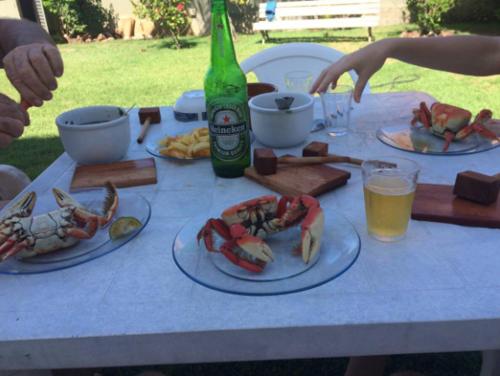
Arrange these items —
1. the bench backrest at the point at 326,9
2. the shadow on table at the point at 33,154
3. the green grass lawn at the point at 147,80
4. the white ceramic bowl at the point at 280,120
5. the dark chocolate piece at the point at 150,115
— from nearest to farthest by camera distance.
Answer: the white ceramic bowl at the point at 280,120, the dark chocolate piece at the point at 150,115, the shadow on table at the point at 33,154, the green grass lawn at the point at 147,80, the bench backrest at the point at 326,9

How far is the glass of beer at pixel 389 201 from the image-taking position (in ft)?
2.67

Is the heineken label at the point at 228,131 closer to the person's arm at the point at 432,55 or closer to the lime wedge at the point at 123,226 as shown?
the lime wedge at the point at 123,226

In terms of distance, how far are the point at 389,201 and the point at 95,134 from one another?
2.54ft

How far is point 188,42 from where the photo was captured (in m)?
8.40

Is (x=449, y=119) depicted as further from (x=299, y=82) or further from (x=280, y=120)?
(x=299, y=82)

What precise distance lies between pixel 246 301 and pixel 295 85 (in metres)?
1.20

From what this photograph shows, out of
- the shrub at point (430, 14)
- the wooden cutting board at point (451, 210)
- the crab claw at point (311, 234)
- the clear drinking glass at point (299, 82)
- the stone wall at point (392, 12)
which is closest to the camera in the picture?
the crab claw at point (311, 234)

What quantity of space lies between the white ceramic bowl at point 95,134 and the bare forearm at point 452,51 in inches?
34.5

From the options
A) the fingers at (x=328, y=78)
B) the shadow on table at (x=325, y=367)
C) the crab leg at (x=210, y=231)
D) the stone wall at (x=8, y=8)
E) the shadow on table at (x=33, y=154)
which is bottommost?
the shadow on table at (x=325, y=367)

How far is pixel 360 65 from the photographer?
1477 mm

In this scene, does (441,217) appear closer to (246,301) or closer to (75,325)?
(246,301)

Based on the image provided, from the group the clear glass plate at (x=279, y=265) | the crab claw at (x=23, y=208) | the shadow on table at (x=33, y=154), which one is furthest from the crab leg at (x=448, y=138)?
the shadow on table at (x=33, y=154)

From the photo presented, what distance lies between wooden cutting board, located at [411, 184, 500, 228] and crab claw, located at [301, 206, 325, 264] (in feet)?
0.74

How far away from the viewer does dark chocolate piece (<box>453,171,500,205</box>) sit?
88cm
